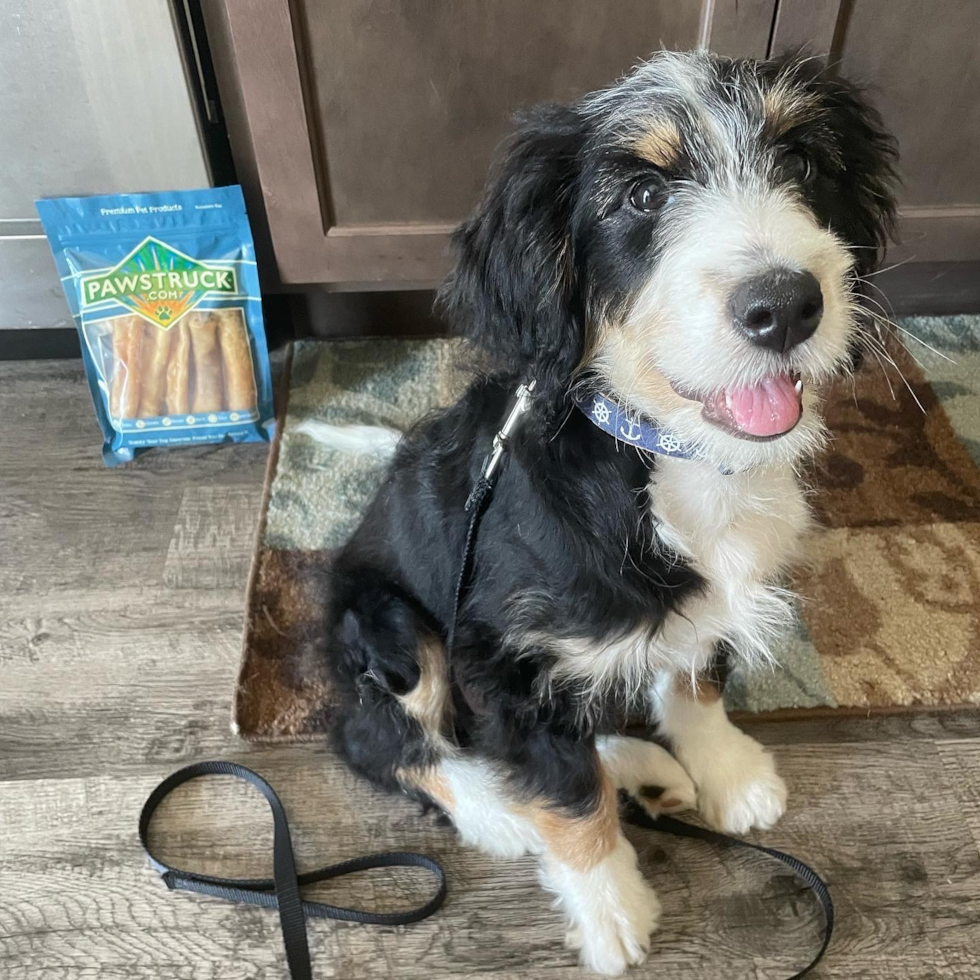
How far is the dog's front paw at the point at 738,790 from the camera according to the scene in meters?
1.37

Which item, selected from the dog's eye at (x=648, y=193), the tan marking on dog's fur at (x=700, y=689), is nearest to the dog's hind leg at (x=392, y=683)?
the tan marking on dog's fur at (x=700, y=689)

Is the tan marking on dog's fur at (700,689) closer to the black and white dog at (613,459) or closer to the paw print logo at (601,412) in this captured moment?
the black and white dog at (613,459)

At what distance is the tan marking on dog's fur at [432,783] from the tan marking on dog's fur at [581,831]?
15 cm

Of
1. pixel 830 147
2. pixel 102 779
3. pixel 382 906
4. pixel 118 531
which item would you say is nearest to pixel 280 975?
pixel 382 906

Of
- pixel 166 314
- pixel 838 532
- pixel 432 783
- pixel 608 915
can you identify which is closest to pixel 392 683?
pixel 432 783

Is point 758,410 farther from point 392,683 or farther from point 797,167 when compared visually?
point 392,683

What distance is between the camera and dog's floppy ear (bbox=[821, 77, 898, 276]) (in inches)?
42.0

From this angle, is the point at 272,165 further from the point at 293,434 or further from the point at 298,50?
the point at 293,434

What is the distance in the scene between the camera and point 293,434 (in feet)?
6.78

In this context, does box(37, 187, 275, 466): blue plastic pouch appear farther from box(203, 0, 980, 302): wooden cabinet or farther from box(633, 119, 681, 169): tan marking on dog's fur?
box(633, 119, 681, 169): tan marking on dog's fur

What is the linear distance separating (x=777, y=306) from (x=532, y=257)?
11.1 inches

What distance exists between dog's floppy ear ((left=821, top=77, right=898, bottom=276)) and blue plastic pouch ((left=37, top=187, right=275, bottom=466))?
4.18 feet

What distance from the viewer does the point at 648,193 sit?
3.26 ft

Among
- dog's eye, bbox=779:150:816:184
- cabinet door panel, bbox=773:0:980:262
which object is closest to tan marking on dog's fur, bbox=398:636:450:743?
dog's eye, bbox=779:150:816:184
